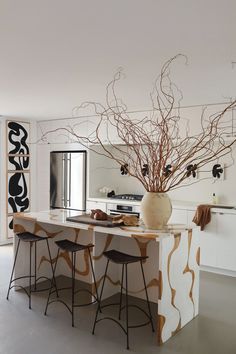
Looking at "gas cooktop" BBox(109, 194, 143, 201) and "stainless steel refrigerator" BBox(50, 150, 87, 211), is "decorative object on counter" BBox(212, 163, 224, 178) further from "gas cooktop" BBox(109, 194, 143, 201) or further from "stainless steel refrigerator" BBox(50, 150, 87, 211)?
"stainless steel refrigerator" BBox(50, 150, 87, 211)

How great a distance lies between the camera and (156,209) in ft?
10.6

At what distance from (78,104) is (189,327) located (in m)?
3.39

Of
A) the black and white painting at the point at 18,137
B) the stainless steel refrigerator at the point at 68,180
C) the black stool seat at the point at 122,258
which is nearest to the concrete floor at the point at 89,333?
the black stool seat at the point at 122,258

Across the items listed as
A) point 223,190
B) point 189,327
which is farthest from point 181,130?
point 189,327

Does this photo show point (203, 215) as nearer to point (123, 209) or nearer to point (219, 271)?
point (219, 271)

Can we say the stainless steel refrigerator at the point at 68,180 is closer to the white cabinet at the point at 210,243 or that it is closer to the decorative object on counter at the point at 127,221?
the white cabinet at the point at 210,243

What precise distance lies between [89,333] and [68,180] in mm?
3742

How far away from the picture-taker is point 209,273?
5.01 metres

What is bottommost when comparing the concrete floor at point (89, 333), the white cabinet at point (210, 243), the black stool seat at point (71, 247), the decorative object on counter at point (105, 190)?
the concrete floor at point (89, 333)

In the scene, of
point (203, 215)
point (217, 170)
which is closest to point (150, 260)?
point (203, 215)

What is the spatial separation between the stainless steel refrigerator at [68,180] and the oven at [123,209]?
706 millimetres

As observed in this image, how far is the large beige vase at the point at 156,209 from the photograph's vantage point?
10.6ft

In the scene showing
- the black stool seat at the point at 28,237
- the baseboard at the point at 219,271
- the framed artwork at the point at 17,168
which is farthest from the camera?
the framed artwork at the point at 17,168

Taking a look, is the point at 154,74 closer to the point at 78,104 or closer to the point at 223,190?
the point at 78,104
